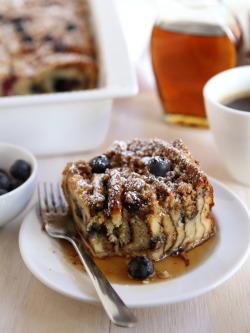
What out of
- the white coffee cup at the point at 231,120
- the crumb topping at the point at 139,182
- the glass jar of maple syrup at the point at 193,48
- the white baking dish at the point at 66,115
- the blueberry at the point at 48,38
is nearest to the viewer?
the crumb topping at the point at 139,182

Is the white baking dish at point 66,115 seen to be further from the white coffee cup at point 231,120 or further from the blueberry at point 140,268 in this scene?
the blueberry at point 140,268

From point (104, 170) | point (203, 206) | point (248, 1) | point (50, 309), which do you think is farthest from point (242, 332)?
point (248, 1)

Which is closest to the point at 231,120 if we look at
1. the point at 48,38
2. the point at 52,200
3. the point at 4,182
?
the point at 52,200

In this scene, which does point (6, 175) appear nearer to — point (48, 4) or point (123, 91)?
point (123, 91)

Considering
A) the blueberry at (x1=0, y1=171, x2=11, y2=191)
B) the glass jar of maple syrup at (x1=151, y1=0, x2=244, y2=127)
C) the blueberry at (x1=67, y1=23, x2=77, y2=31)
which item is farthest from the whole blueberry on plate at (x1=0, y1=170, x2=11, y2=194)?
the blueberry at (x1=67, y1=23, x2=77, y2=31)

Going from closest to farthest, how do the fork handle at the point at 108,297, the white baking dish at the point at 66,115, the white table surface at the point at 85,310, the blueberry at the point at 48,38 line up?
the fork handle at the point at 108,297 → the white table surface at the point at 85,310 → the white baking dish at the point at 66,115 → the blueberry at the point at 48,38

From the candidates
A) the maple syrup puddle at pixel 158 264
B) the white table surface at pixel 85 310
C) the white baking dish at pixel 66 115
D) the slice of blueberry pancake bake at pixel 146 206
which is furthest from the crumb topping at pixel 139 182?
the white baking dish at pixel 66 115

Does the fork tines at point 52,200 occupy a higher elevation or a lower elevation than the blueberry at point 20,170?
lower
